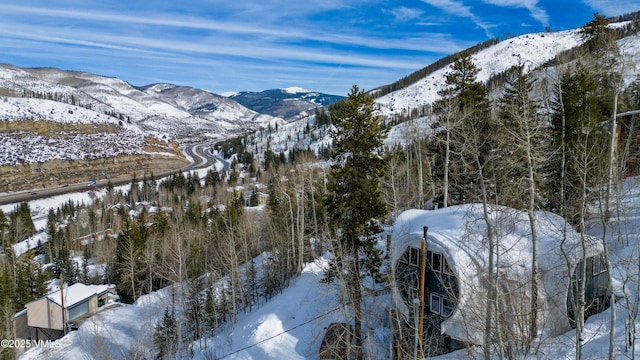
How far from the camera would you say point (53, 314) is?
35688 mm

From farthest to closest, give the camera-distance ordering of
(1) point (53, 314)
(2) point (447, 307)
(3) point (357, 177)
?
(1) point (53, 314), (3) point (357, 177), (2) point (447, 307)

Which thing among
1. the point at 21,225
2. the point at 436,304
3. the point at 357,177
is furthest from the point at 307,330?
the point at 21,225

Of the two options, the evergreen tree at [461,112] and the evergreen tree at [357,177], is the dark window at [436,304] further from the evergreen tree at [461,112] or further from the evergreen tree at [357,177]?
the evergreen tree at [461,112]

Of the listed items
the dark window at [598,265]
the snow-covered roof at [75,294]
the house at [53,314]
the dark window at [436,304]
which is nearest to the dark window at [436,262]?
the dark window at [436,304]

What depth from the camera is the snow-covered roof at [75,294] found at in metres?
35.7

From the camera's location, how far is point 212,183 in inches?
3930

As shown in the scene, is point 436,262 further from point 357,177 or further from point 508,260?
point 357,177

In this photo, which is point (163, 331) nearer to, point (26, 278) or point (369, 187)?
point (369, 187)

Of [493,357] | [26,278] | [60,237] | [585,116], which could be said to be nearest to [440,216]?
[493,357]

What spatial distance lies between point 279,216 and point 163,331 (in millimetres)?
16671

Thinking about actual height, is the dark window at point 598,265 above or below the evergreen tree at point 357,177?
below

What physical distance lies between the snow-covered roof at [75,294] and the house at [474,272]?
107ft

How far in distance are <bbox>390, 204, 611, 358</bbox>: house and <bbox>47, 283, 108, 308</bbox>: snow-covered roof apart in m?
32.5

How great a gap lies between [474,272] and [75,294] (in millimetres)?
38148
